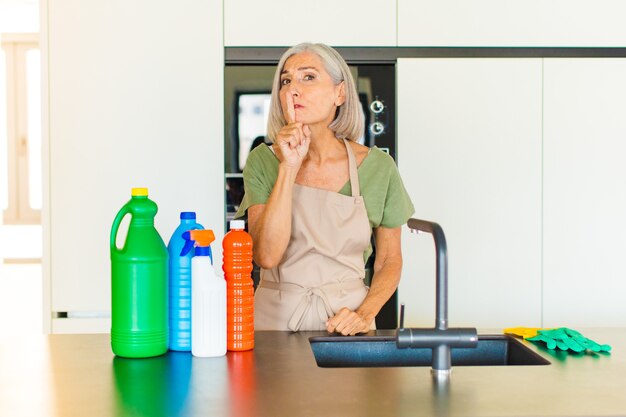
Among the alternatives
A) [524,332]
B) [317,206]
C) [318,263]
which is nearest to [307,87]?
[317,206]

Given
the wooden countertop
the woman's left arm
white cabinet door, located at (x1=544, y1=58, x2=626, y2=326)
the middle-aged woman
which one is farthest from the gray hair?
white cabinet door, located at (x1=544, y1=58, x2=626, y2=326)

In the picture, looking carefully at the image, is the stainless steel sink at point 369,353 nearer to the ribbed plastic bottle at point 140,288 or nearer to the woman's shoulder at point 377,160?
the ribbed plastic bottle at point 140,288

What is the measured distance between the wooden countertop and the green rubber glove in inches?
1.0

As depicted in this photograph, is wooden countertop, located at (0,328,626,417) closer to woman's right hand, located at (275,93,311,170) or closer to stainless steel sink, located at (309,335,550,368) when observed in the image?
stainless steel sink, located at (309,335,550,368)

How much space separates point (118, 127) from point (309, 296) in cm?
120

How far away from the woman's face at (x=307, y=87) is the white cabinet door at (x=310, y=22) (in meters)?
0.85

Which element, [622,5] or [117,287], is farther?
[622,5]

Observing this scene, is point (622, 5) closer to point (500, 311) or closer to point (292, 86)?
point (500, 311)

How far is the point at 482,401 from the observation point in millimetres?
1205

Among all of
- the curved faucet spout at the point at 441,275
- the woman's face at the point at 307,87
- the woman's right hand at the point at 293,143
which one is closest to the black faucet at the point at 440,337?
the curved faucet spout at the point at 441,275

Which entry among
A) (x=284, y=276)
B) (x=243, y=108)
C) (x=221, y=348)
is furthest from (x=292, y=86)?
(x=243, y=108)

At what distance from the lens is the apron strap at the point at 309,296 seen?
190 centimetres

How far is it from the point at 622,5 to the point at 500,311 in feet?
3.94

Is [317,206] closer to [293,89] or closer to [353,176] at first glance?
[353,176]
